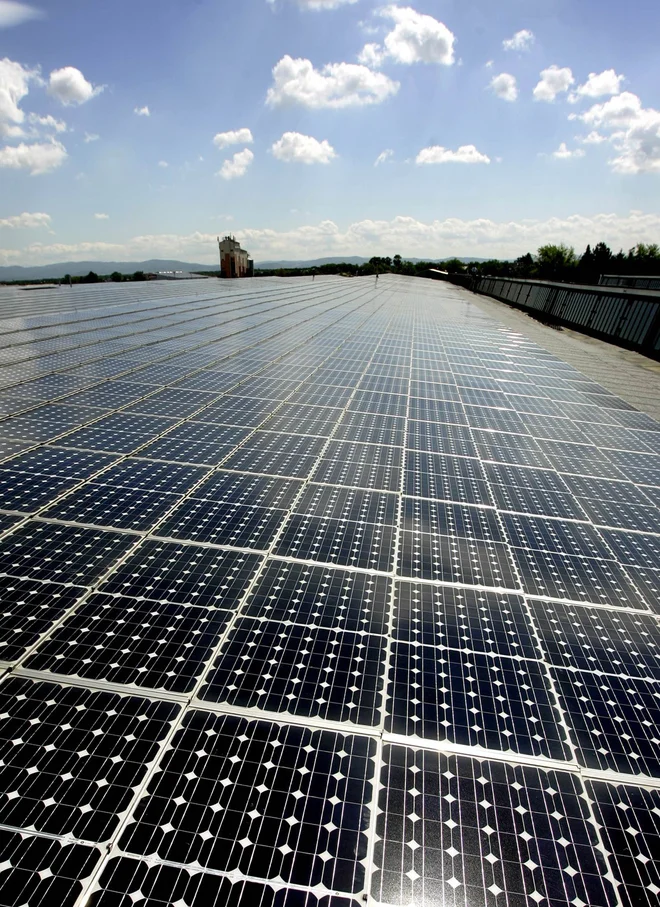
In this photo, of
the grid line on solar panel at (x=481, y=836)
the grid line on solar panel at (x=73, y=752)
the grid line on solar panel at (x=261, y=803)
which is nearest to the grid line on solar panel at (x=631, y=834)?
the grid line on solar panel at (x=481, y=836)

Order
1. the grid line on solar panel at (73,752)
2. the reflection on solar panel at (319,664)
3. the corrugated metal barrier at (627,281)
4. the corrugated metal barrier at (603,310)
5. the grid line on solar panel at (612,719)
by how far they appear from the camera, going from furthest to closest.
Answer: the corrugated metal barrier at (627,281), the corrugated metal barrier at (603,310), the grid line on solar panel at (612,719), the grid line on solar panel at (73,752), the reflection on solar panel at (319,664)

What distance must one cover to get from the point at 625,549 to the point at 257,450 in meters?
12.4

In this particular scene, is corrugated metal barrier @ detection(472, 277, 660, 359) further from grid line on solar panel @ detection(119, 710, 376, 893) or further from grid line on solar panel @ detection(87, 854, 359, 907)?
grid line on solar panel @ detection(87, 854, 359, 907)

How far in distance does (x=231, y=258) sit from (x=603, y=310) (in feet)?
277

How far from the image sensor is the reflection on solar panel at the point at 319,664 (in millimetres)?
6234

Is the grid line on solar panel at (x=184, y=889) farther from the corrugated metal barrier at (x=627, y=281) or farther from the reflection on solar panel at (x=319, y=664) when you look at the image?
the corrugated metal barrier at (x=627, y=281)

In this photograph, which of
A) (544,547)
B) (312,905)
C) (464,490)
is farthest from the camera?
(464,490)

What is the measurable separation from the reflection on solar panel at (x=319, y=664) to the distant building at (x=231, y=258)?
102m

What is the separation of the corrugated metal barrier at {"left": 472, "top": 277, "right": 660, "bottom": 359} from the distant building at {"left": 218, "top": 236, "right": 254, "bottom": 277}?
65373 mm

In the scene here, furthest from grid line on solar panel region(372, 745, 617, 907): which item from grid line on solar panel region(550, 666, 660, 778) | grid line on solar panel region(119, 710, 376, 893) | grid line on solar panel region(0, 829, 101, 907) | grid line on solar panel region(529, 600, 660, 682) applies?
grid line on solar panel region(0, 829, 101, 907)

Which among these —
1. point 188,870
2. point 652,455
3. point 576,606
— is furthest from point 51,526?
point 652,455

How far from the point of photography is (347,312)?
61750 mm

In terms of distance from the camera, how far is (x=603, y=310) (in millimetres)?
57938

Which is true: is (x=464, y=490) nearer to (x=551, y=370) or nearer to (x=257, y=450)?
(x=257, y=450)
